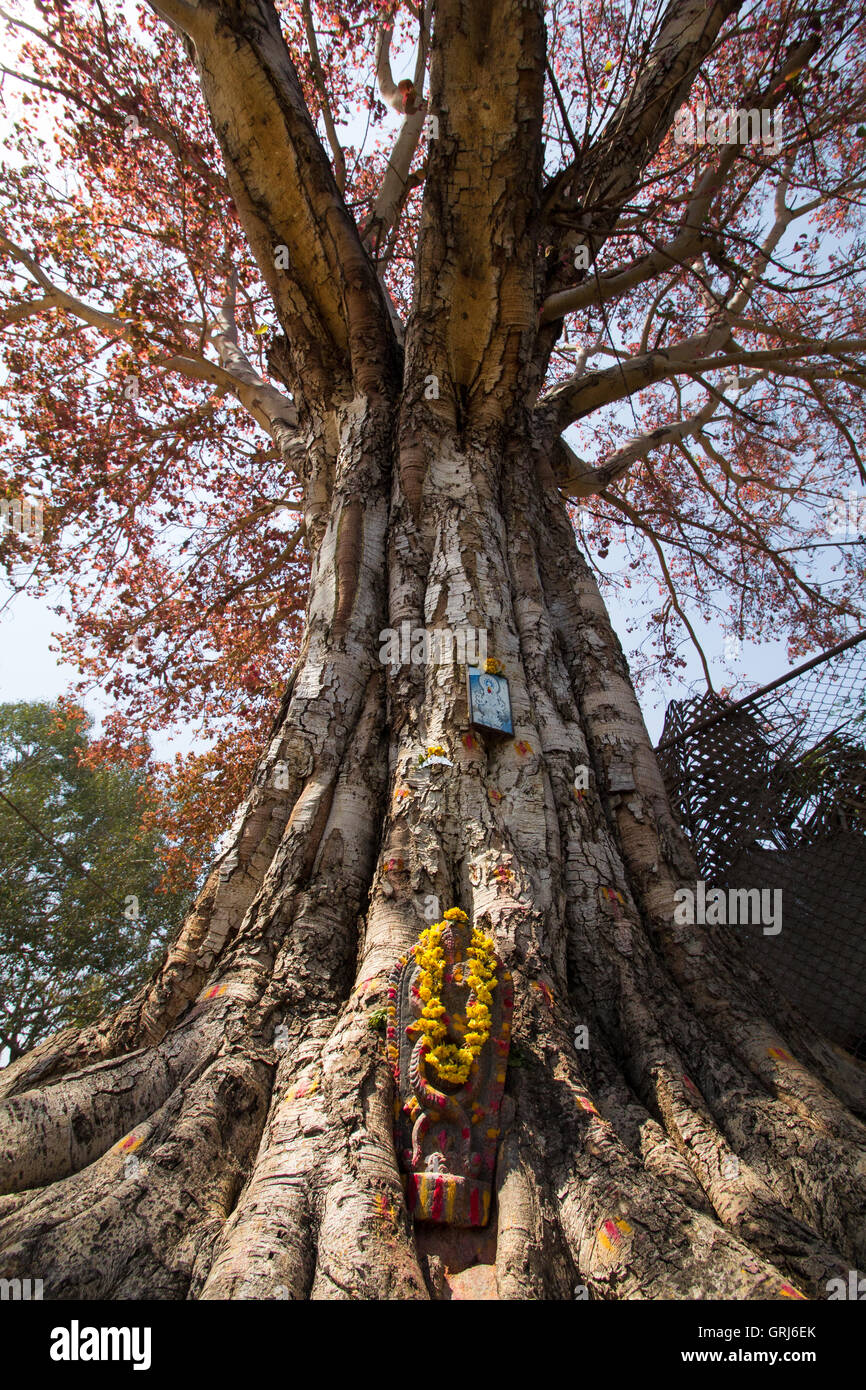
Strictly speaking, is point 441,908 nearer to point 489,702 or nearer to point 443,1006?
point 443,1006

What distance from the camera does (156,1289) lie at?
57.8 inches

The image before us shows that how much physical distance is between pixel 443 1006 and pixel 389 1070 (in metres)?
0.21

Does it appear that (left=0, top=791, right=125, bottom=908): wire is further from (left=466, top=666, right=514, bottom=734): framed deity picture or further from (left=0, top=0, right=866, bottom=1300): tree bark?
(left=466, top=666, right=514, bottom=734): framed deity picture

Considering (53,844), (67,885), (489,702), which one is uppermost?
(489,702)

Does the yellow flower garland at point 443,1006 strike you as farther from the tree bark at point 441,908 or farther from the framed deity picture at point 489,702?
A: the framed deity picture at point 489,702

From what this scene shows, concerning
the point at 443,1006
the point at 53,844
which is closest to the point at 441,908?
the point at 443,1006

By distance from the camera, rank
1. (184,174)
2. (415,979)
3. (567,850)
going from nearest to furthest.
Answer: (415,979)
(567,850)
(184,174)

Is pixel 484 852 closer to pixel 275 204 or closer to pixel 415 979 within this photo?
pixel 415 979

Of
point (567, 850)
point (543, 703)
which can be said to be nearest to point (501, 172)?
point (543, 703)

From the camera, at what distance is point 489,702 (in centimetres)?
281

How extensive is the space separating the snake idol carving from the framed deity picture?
2.87 ft

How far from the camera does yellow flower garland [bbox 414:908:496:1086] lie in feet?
5.99
